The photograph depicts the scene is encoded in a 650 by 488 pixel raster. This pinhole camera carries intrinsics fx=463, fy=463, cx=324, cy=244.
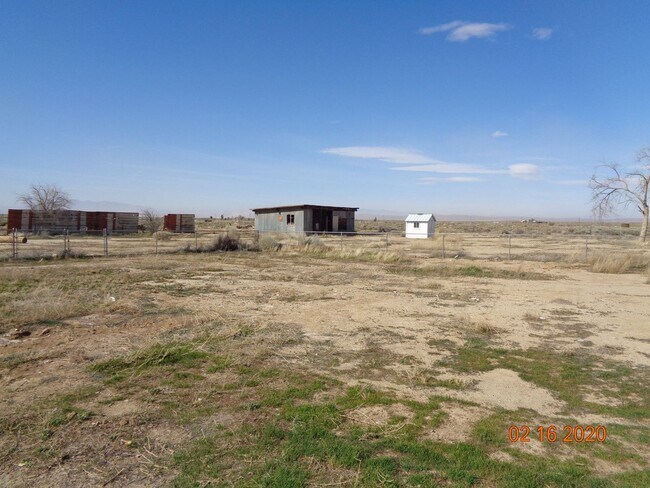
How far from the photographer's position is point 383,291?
14625 millimetres

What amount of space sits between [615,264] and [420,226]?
79.8ft

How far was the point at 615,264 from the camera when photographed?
20.4 meters

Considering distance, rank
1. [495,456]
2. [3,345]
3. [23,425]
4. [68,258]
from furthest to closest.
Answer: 1. [68,258]
2. [3,345]
3. [23,425]
4. [495,456]

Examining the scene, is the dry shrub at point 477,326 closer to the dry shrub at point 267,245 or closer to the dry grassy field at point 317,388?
the dry grassy field at point 317,388

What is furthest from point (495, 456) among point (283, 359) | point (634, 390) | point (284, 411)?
point (283, 359)

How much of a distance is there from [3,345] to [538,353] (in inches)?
361

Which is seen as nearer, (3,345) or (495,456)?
(495,456)

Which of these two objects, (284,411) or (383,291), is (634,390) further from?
(383,291)

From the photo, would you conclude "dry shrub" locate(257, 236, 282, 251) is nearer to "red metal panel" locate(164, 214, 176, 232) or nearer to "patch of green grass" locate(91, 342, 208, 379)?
"patch of green grass" locate(91, 342, 208, 379)

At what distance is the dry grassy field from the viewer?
13.9 ft

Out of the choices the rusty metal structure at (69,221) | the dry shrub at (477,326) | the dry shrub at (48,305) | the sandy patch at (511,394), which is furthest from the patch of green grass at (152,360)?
the rusty metal structure at (69,221)

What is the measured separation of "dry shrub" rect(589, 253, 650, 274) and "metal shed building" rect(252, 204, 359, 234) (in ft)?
94.4

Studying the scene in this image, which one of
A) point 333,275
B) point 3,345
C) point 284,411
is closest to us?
point 284,411

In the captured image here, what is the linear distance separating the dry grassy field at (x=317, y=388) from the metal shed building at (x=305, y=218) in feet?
112
